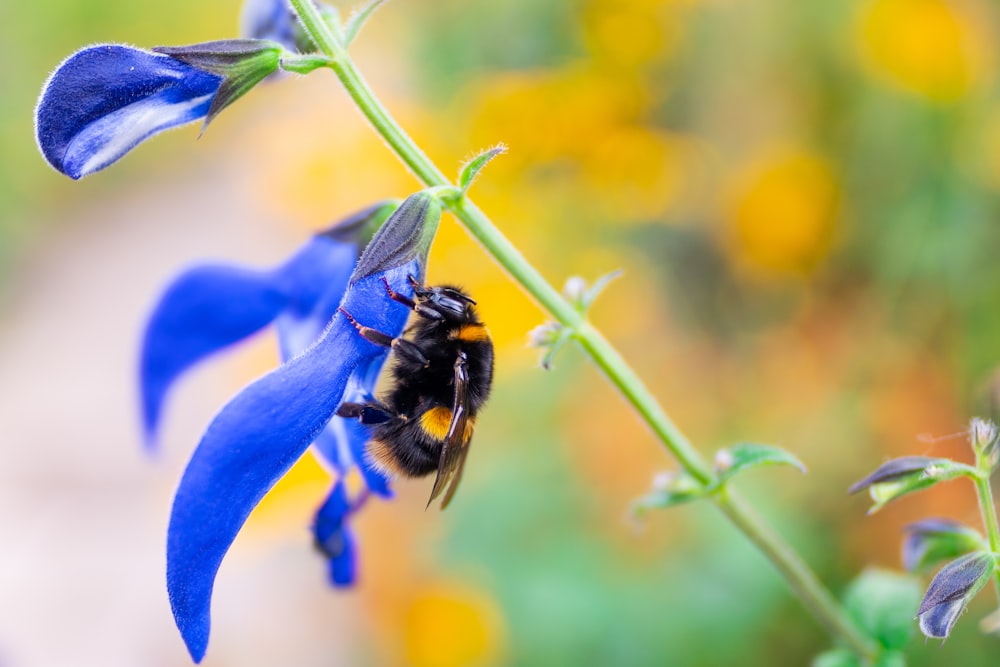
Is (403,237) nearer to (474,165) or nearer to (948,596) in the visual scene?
(474,165)

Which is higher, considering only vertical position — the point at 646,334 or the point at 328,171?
the point at 328,171

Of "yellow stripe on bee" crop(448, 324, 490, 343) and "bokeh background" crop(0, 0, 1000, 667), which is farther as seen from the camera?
"bokeh background" crop(0, 0, 1000, 667)

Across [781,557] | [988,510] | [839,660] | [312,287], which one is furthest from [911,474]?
[312,287]

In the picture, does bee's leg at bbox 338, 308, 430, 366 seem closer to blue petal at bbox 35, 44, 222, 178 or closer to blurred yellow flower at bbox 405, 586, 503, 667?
blue petal at bbox 35, 44, 222, 178

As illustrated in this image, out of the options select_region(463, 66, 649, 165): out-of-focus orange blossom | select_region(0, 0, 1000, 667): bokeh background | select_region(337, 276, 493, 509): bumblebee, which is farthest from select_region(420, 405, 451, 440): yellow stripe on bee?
select_region(463, 66, 649, 165): out-of-focus orange blossom

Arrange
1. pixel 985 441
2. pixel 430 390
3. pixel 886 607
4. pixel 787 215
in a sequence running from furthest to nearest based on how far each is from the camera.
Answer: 1. pixel 787 215
2. pixel 886 607
3. pixel 430 390
4. pixel 985 441

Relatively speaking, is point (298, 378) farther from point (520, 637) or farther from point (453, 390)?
point (520, 637)

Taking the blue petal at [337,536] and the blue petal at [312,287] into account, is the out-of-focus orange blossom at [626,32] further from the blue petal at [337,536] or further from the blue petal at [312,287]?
the blue petal at [337,536]
